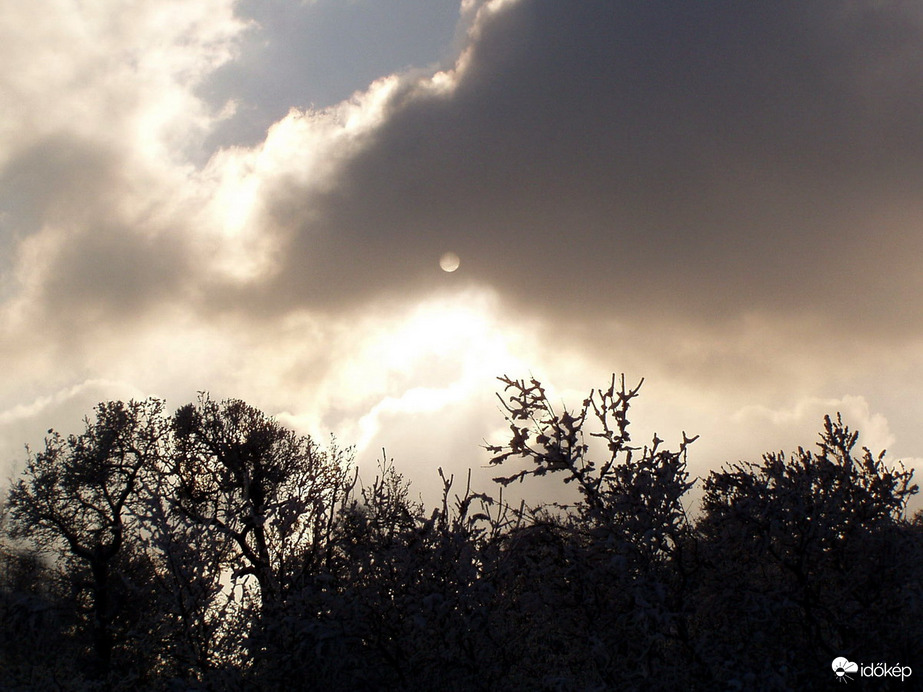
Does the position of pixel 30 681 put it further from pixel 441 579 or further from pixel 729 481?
pixel 729 481

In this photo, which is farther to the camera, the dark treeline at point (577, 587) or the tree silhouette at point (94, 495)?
the tree silhouette at point (94, 495)

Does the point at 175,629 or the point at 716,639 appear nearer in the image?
the point at 716,639

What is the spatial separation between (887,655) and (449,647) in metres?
5.71

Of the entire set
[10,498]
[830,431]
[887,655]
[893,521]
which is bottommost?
[887,655]

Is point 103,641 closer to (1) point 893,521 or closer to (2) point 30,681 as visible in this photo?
(2) point 30,681

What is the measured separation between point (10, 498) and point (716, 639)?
102ft

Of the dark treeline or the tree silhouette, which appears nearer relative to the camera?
the dark treeline

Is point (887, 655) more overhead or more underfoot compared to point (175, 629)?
more underfoot

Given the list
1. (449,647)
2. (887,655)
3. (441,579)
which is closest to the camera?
(887,655)

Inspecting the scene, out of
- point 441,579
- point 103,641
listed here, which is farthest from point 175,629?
point 103,641

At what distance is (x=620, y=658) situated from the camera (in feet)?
29.4

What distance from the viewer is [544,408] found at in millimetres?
9953

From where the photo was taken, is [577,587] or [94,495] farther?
[94,495]

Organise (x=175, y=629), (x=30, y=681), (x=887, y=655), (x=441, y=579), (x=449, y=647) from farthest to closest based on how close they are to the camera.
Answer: (x=30, y=681), (x=175, y=629), (x=441, y=579), (x=449, y=647), (x=887, y=655)
